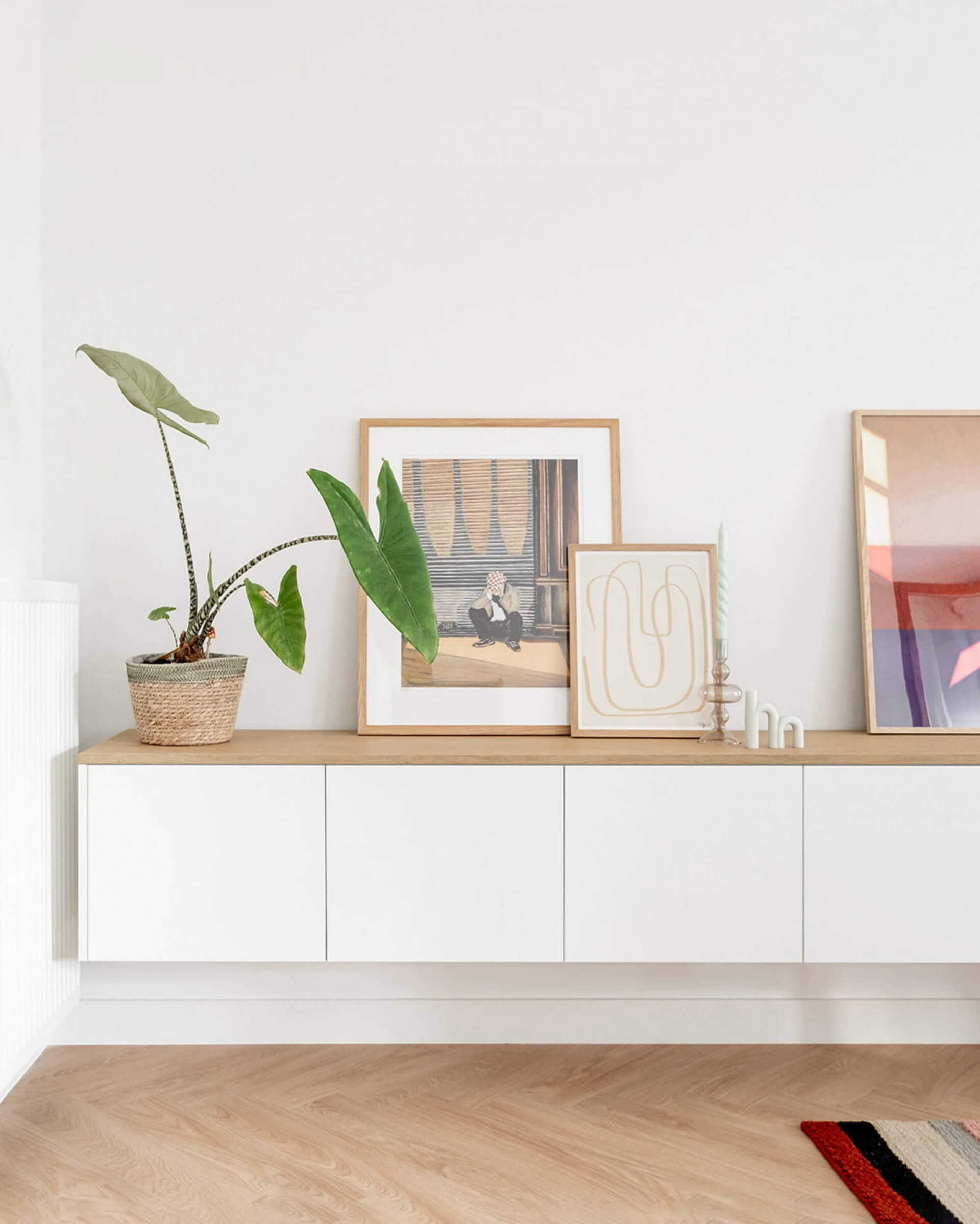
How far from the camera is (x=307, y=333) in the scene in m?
2.00

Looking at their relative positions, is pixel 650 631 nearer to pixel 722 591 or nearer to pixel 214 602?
pixel 722 591

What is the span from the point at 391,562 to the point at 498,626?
424mm

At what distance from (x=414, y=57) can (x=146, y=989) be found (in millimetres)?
2155

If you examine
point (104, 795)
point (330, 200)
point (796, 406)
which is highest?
point (330, 200)

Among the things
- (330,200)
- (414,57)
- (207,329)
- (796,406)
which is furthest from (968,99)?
(207,329)

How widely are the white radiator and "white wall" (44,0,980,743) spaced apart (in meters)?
0.26

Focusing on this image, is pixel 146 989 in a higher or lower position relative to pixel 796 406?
lower

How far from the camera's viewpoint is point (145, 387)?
165 cm

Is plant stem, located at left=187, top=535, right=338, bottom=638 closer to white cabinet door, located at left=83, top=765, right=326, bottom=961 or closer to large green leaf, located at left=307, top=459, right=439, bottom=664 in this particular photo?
large green leaf, located at left=307, top=459, right=439, bottom=664

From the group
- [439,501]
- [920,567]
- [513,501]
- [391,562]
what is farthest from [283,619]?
[920,567]

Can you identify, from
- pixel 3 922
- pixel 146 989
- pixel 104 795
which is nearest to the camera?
pixel 3 922

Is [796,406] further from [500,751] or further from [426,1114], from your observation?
[426,1114]

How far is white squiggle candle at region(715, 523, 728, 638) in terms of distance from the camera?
72.1 inches

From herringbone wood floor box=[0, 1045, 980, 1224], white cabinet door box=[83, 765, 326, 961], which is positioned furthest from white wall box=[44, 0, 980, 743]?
herringbone wood floor box=[0, 1045, 980, 1224]
